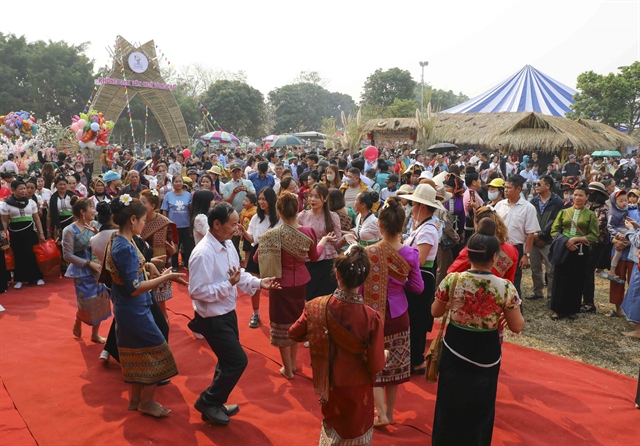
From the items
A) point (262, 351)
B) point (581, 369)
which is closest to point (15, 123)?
point (262, 351)

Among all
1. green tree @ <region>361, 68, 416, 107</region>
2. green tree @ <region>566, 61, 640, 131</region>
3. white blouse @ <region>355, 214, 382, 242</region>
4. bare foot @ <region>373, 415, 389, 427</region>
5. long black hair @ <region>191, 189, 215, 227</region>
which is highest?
green tree @ <region>361, 68, 416, 107</region>

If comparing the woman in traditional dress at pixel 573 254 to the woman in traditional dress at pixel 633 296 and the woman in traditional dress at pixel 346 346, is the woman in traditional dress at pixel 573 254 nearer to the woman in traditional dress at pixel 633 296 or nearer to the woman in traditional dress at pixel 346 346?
the woman in traditional dress at pixel 633 296

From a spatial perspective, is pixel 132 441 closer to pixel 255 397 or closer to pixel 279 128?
pixel 255 397

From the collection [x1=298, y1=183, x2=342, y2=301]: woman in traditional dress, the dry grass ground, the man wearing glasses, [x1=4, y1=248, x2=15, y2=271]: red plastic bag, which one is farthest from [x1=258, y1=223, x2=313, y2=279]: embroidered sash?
[x1=4, y1=248, x2=15, y2=271]: red plastic bag

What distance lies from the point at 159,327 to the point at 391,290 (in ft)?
6.64

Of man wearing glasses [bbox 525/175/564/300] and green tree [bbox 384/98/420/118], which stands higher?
green tree [bbox 384/98/420/118]

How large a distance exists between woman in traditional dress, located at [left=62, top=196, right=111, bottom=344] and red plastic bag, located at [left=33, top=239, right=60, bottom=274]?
260 cm

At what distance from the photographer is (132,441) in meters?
3.31

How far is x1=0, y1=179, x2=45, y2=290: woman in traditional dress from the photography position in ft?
22.8

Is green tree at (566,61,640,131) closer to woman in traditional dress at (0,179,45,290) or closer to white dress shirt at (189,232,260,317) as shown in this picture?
woman in traditional dress at (0,179,45,290)

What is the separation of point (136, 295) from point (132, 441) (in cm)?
101

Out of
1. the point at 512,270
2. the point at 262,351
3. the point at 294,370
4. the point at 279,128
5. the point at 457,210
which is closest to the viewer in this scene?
the point at 512,270

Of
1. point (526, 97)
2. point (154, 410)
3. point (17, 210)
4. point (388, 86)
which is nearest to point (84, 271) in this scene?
point (154, 410)

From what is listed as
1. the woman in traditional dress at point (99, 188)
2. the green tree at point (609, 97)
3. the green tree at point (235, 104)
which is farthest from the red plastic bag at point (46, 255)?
the green tree at point (235, 104)
